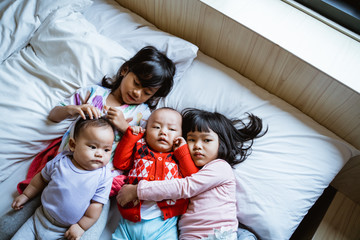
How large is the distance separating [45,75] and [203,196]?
3.31ft

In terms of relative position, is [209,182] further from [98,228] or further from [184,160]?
[98,228]

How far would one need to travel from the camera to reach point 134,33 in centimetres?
157

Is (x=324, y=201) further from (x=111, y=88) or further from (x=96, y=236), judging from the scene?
(x=111, y=88)

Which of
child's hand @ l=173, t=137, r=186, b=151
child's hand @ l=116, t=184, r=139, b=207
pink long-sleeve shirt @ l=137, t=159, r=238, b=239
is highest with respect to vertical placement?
child's hand @ l=173, t=137, r=186, b=151

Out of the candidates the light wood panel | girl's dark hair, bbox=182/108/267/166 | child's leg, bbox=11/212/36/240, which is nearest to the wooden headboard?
the light wood panel

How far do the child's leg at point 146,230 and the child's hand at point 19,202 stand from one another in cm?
41

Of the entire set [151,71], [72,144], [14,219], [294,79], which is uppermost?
[294,79]

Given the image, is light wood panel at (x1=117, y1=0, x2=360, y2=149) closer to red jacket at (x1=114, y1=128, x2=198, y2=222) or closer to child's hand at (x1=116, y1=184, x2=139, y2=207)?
red jacket at (x1=114, y1=128, x2=198, y2=222)

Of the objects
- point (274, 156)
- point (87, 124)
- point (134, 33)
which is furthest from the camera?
point (134, 33)

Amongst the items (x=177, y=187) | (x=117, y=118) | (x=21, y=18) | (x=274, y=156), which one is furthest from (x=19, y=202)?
(x=274, y=156)

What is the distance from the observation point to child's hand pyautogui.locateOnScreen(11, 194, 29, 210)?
1042 millimetres

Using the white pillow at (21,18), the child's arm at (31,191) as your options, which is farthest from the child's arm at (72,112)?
the white pillow at (21,18)

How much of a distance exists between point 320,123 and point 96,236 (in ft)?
4.01

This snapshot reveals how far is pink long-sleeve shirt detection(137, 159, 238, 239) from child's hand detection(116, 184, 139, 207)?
1.5 inches
